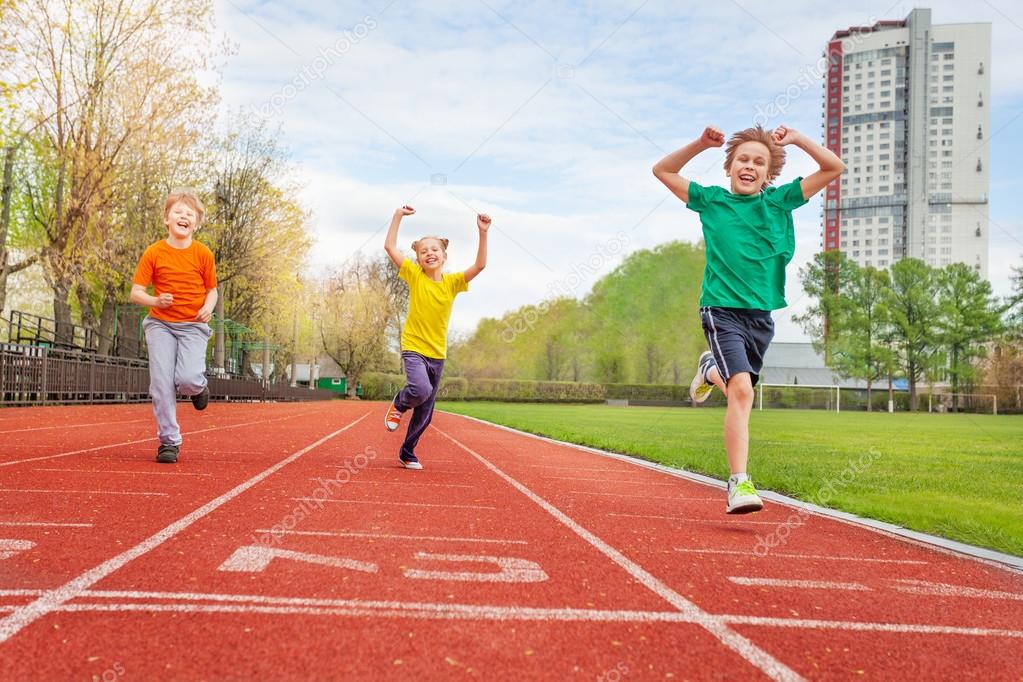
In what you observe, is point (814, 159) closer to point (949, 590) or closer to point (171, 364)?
point (949, 590)

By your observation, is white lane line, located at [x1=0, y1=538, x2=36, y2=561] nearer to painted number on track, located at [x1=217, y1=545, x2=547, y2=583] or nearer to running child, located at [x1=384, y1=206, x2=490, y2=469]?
painted number on track, located at [x1=217, y1=545, x2=547, y2=583]

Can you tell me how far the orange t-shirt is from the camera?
287 inches

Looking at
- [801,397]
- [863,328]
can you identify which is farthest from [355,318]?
[863,328]

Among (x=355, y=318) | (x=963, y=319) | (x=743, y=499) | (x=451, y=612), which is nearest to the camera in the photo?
(x=451, y=612)

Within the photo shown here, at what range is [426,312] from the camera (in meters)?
7.67

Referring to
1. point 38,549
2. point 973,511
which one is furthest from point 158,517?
point 973,511

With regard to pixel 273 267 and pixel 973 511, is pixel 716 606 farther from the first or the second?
pixel 273 267

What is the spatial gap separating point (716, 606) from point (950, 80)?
12921cm

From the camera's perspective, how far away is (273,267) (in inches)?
1501

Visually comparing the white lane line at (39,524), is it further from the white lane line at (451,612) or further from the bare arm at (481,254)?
the bare arm at (481,254)

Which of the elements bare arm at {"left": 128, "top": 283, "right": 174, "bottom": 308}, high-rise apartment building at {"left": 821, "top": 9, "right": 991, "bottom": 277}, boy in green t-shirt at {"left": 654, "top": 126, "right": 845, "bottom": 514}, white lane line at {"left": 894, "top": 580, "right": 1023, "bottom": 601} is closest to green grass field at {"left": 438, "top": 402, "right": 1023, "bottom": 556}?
white lane line at {"left": 894, "top": 580, "right": 1023, "bottom": 601}

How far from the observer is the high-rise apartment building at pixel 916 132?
11006 cm

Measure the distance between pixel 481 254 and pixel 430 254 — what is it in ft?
1.64

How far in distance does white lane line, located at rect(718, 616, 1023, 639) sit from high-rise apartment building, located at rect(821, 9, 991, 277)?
117453mm
